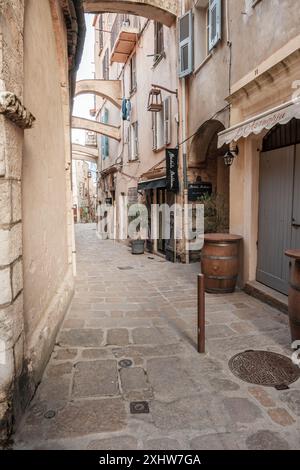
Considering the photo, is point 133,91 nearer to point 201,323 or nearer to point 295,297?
point 201,323

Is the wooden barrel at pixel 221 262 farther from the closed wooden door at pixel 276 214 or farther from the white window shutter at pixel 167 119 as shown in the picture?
the white window shutter at pixel 167 119

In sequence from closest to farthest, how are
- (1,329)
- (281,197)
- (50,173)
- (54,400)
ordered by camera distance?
(1,329)
(54,400)
(50,173)
(281,197)

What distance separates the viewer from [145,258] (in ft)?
35.0

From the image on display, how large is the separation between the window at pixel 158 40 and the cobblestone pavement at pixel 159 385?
8416 millimetres

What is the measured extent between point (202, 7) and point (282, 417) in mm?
8838

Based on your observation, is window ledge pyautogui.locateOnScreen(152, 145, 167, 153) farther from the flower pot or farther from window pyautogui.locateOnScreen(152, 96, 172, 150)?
the flower pot

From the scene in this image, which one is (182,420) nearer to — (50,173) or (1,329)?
(1,329)

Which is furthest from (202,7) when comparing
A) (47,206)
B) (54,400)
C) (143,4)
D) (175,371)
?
(54,400)

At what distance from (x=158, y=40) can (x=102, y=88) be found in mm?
5062

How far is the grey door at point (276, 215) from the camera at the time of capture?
16.0 ft

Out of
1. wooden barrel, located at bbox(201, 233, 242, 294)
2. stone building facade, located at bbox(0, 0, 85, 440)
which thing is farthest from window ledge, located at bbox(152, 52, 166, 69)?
wooden barrel, located at bbox(201, 233, 242, 294)

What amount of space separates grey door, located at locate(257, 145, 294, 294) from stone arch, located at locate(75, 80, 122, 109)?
1128cm

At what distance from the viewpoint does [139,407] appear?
8.79 feet

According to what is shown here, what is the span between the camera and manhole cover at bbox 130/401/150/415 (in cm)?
262
